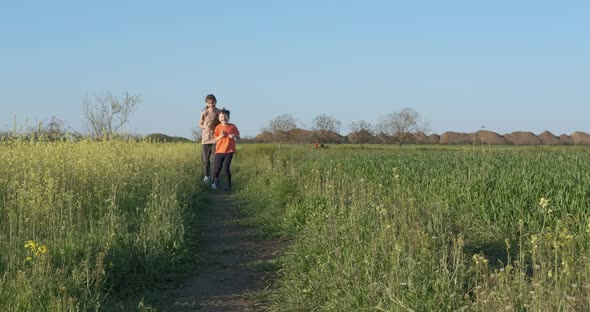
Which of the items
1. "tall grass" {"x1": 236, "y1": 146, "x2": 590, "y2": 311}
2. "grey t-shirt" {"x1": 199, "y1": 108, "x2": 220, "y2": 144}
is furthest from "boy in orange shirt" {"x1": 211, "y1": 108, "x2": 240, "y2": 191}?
"tall grass" {"x1": 236, "y1": 146, "x2": 590, "y2": 311}

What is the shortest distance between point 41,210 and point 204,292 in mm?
3137

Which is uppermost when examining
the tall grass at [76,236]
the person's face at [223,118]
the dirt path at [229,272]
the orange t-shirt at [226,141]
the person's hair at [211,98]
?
the person's hair at [211,98]

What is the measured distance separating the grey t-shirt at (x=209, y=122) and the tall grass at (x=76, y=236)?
12.4 ft

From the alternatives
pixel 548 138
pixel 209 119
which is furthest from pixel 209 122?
pixel 548 138

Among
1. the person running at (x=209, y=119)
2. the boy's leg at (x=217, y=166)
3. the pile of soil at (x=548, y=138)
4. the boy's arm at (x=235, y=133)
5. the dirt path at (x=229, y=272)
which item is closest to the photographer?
the dirt path at (x=229, y=272)

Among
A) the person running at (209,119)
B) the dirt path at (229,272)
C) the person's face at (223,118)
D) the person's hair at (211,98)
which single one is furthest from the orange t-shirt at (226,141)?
the dirt path at (229,272)

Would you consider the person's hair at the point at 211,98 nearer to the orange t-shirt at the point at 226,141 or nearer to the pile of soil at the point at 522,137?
the orange t-shirt at the point at 226,141

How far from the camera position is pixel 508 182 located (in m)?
8.91

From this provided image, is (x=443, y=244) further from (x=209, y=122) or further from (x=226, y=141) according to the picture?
(x=209, y=122)

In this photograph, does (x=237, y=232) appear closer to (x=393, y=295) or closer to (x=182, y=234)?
(x=182, y=234)

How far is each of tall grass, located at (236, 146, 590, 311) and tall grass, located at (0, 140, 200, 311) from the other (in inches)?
60.8

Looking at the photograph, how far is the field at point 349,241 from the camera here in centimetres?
427

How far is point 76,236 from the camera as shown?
21.9 feet

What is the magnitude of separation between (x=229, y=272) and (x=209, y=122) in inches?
394
